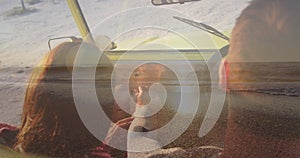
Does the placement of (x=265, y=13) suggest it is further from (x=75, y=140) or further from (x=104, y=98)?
(x=75, y=140)

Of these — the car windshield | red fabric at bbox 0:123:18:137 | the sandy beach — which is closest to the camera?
the car windshield

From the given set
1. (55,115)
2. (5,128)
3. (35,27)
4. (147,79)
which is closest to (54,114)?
(55,115)

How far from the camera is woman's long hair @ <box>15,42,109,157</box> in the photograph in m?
1.76

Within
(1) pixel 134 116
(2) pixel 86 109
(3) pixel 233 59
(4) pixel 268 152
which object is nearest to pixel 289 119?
(4) pixel 268 152

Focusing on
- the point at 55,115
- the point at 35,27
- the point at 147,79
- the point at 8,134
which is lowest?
the point at 8,134

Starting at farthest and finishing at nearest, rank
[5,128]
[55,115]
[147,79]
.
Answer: [5,128]
[55,115]
[147,79]

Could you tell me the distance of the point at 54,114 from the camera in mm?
1871

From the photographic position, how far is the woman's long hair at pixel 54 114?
1759mm

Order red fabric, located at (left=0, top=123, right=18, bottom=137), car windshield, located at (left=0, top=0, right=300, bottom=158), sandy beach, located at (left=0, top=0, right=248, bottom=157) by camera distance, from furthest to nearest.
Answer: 1. red fabric, located at (left=0, top=123, right=18, bottom=137)
2. sandy beach, located at (left=0, top=0, right=248, bottom=157)
3. car windshield, located at (left=0, top=0, right=300, bottom=158)

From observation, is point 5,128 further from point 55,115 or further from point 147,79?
point 147,79

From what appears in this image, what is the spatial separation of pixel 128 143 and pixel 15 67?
659 millimetres

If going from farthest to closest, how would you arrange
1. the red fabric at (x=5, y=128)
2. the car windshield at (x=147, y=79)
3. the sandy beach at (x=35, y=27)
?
the red fabric at (x=5, y=128) → the sandy beach at (x=35, y=27) → the car windshield at (x=147, y=79)

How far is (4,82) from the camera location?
1.95 metres

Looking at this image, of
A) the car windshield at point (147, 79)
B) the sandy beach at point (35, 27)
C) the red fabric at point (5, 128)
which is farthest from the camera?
the red fabric at point (5, 128)
